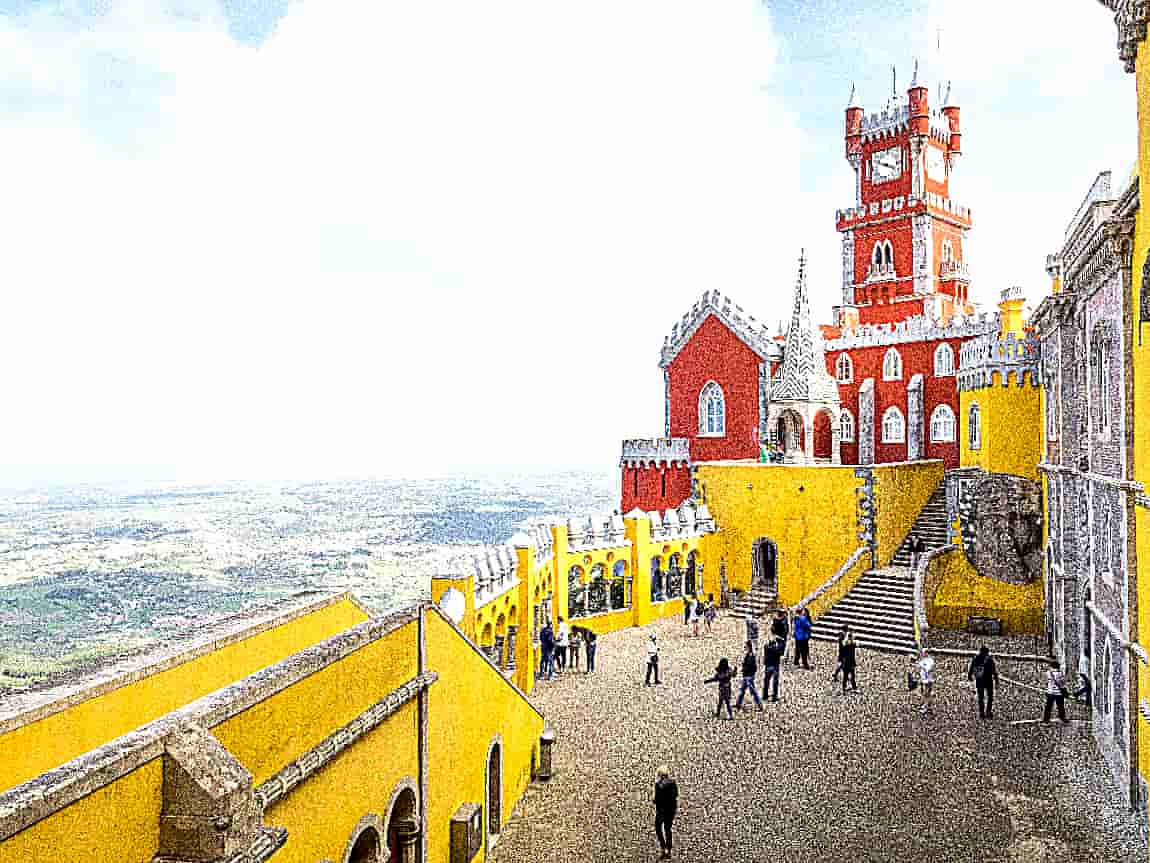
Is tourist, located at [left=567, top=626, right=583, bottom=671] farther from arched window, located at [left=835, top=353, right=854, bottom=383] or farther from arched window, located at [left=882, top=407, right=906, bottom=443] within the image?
arched window, located at [left=835, top=353, right=854, bottom=383]

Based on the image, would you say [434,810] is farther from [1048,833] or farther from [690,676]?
[690,676]

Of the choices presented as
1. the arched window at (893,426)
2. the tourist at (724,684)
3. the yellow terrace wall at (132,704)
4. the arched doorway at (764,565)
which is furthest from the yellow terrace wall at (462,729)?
the arched window at (893,426)

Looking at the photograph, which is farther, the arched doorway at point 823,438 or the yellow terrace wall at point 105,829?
the arched doorway at point 823,438

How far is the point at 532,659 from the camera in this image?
18.1 m

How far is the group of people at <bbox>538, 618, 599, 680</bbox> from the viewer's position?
1864cm

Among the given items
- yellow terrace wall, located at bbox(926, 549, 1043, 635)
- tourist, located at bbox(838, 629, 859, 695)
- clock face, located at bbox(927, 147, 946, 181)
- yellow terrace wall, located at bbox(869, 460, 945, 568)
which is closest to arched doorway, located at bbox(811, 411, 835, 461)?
yellow terrace wall, located at bbox(869, 460, 945, 568)

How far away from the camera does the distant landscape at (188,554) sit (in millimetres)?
19188

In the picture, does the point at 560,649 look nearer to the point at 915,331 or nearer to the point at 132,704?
the point at 132,704

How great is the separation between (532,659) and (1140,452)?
1131 centimetres

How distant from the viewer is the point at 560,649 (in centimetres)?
1902

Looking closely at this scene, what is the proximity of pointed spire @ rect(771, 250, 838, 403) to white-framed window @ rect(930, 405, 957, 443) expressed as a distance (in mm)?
4605

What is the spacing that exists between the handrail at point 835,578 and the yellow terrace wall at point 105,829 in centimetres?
1861

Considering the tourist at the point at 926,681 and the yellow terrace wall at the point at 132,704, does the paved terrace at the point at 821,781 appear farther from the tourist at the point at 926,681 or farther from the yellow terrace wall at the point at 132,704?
the yellow terrace wall at the point at 132,704

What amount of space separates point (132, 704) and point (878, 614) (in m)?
18.1
